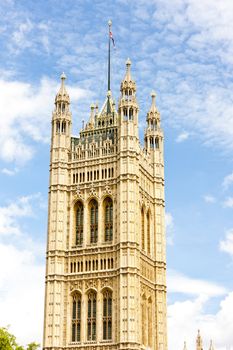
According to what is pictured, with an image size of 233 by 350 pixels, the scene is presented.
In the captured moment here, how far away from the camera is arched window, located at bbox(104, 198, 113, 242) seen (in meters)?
70.0

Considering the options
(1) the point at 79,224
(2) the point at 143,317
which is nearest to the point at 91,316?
(2) the point at 143,317

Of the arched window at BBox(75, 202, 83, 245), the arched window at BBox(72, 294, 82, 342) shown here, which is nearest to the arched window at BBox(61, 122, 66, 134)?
the arched window at BBox(75, 202, 83, 245)

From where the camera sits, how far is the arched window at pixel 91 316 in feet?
218

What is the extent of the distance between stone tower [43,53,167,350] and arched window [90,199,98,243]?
104mm

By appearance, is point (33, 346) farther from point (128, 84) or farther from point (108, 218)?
point (128, 84)

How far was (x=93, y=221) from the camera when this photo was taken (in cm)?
Answer: 7144

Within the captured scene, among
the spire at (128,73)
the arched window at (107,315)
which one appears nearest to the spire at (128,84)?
the spire at (128,73)

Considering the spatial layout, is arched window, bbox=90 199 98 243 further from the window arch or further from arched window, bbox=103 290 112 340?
arched window, bbox=103 290 112 340

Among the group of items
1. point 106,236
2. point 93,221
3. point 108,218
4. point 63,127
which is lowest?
point 106,236

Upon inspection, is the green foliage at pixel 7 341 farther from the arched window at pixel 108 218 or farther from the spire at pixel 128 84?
the spire at pixel 128 84

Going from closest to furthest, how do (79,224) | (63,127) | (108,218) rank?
(108,218) → (79,224) → (63,127)

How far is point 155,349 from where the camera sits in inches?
2763

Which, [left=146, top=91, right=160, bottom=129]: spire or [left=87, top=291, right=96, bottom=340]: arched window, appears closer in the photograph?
[left=87, top=291, right=96, bottom=340]: arched window

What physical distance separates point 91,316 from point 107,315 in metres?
1.76
